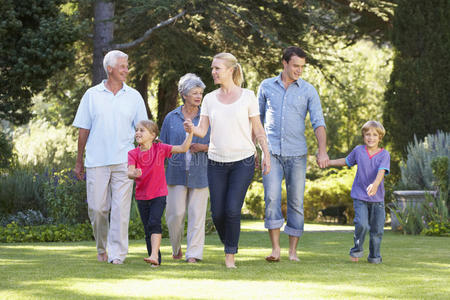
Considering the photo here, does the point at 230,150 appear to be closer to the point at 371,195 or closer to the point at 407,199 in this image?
the point at 371,195

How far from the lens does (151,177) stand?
6.70 metres

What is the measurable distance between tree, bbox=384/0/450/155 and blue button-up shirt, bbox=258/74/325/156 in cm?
773

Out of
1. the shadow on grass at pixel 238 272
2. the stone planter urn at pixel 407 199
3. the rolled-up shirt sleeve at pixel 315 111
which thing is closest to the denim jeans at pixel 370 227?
the shadow on grass at pixel 238 272

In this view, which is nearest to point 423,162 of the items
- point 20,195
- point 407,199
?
point 407,199

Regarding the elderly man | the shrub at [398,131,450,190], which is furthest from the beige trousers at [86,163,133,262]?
the shrub at [398,131,450,190]

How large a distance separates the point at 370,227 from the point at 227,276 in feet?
6.44

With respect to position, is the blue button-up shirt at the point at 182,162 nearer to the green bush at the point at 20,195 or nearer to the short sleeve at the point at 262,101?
the short sleeve at the point at 262,101

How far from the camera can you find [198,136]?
6.75 metres

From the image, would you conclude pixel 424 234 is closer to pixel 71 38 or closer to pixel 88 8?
pixel 71 38

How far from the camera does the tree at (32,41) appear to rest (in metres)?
12.9

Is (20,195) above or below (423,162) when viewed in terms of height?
below

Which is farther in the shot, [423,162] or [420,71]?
[420,71]

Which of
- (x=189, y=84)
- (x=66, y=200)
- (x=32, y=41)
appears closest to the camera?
(x=189, y=84)

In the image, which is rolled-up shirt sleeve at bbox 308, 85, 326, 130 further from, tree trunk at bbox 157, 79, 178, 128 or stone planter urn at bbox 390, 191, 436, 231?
tree trunk at bbox 157, 79, 178, 128
